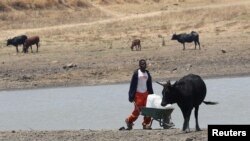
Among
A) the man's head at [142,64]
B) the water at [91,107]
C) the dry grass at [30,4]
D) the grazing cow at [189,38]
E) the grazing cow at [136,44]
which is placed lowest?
the water at [91,107]

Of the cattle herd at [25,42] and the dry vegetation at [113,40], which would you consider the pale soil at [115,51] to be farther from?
the cattle herd at [25,42]

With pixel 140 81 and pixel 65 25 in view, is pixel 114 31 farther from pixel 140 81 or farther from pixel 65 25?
pixel 140 81

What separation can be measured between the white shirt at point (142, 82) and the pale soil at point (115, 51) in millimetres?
739

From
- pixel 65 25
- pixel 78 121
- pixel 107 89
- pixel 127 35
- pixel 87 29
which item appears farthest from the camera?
pixel 65 25

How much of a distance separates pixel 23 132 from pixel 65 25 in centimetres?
2832

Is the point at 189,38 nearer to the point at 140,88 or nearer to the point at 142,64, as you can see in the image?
the point at 140,88

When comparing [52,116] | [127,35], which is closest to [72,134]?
[52,116]

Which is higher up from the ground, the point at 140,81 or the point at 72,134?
the point at 140,81

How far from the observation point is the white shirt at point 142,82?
44.2 feet

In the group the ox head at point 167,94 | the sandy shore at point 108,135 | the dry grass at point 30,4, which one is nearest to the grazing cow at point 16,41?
the dry grass at point 30,4

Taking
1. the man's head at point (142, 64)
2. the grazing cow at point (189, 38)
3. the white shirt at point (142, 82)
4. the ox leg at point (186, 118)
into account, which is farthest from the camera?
the grazing cow at point (189, 38)

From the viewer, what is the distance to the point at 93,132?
44.2 feet

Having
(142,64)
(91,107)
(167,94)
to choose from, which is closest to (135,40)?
(91,107)

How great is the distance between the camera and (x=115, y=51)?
29.7m
